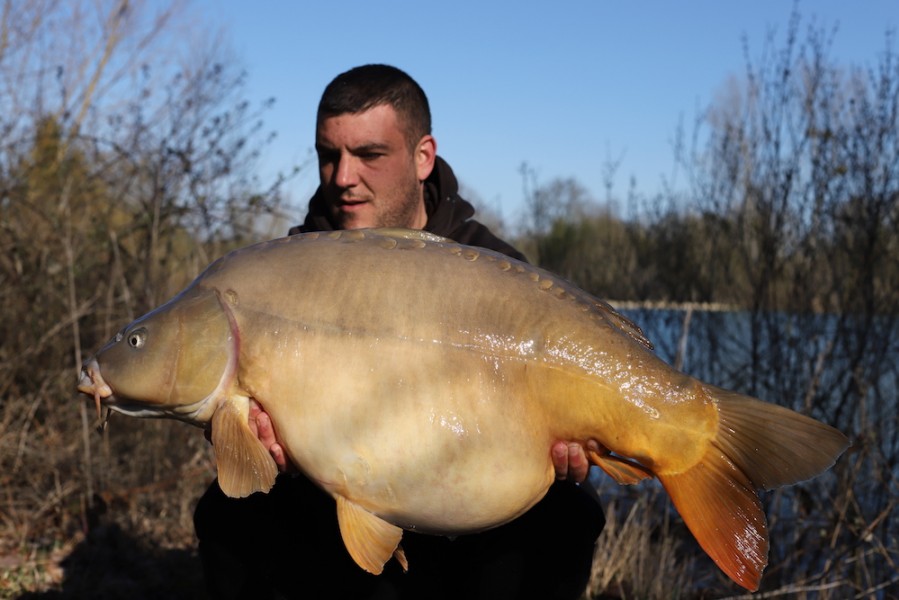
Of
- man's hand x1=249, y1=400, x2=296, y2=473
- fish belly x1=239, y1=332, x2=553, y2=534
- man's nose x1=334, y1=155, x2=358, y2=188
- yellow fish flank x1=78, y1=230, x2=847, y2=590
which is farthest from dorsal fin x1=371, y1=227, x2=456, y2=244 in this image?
man's nose x1=334, y1=155, x2=358, y2=188

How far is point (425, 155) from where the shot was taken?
2.64 metres

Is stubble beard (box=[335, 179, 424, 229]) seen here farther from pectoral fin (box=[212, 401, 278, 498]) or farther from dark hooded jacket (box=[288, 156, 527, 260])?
pectoral fin (box=[212, 401, 278, 498])

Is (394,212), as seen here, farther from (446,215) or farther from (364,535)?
(364,535)

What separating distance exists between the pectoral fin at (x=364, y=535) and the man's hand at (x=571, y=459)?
1.14ft

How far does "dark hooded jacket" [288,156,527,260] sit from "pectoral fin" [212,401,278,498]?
949mm

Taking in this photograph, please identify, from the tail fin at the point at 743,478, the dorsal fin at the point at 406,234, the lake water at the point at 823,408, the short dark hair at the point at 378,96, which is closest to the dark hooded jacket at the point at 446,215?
the short dark hair at the point at 378,96

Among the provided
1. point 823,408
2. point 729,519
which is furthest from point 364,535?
point 823,408

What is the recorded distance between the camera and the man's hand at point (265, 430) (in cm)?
171

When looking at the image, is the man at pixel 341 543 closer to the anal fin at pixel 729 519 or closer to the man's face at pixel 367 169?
the man's face at pixel 367 169

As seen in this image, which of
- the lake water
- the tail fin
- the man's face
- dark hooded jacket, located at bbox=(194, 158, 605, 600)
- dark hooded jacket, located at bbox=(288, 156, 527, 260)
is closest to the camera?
the tail fin

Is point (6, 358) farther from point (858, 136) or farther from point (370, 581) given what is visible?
point (858, 136)

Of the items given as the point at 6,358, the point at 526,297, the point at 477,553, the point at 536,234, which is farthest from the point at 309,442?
the point at 536,234

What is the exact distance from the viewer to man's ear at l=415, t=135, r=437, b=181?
2605mm

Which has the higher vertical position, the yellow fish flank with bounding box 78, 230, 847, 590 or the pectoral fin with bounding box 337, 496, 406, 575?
the yellow fish flank with bounding box 78, 230, 847, 590
